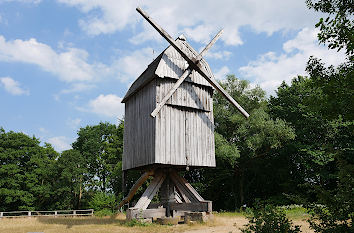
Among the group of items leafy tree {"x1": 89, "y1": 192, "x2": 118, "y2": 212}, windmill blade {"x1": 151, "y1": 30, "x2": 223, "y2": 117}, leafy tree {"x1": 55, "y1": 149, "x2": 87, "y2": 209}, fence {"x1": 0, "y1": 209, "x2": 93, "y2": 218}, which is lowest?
fence {"x1": 0, "y1": 209, "x2": 93, "y2": 218}

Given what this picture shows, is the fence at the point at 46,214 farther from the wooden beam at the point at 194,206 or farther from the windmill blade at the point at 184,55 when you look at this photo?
the windmill blade at the point at 184,55

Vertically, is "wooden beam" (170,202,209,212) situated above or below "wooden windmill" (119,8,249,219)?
below

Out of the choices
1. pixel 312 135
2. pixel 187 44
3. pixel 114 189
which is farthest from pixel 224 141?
pixel 114 189

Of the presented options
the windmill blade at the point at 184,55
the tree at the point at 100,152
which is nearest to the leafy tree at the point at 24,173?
the tree at the point at 100,152

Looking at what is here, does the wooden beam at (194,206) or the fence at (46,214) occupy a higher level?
the wooden beam at (194,206)

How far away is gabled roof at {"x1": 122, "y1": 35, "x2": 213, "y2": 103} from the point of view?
532 inches

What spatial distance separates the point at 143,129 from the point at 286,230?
9457 mm

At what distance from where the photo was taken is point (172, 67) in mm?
13953

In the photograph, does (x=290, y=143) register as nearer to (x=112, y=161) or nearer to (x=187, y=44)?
(x=187, y=44)

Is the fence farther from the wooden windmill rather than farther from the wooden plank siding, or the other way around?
the wooden windmill

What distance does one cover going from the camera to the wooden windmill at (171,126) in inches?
505

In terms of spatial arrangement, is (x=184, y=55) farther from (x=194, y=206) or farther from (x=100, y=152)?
(x=100, y=152)

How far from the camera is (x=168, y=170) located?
47.6 ft

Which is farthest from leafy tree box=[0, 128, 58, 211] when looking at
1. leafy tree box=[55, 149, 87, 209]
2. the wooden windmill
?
the wooden windmill
